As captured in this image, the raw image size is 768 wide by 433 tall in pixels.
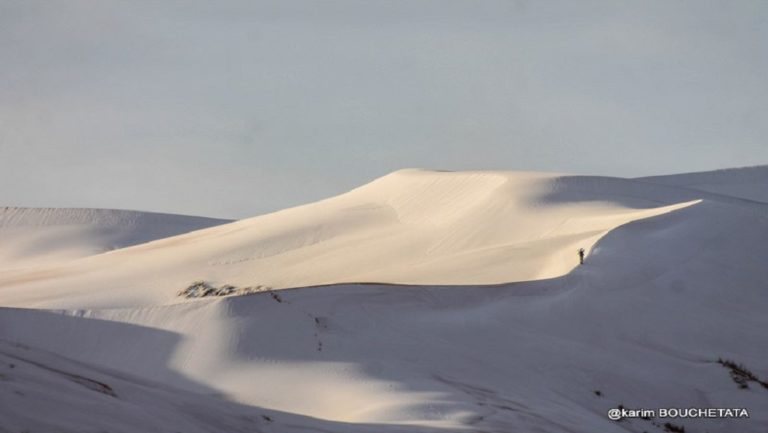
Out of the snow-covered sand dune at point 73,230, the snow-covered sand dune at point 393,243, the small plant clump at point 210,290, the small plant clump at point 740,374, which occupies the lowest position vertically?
the small plant clump at point 740,374

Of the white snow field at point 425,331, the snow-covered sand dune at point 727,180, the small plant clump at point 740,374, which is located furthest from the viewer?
the snow-covered sand dune at point 727,180

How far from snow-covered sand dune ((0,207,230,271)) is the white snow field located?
14535 mm

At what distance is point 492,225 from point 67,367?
61.5 feet

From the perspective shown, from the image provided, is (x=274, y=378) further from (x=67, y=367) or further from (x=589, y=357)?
(x=67, y=367)

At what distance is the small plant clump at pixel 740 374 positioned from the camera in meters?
17.6

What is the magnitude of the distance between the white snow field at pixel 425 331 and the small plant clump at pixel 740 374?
11 cm

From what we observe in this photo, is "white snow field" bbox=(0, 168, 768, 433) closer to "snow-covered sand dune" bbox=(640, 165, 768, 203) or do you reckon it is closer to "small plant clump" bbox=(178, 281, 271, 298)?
"small plant clump" bbox=(178, 281, 271, 298)

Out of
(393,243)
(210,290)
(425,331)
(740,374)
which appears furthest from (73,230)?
(740,374)

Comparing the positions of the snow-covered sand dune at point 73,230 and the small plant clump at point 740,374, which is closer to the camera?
the small plant clump at point 740,374

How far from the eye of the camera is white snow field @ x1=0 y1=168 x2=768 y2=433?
38.2 feet

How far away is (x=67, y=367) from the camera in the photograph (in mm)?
10742

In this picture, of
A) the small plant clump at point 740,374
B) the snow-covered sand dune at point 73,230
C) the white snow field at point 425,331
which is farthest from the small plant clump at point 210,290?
the snow-covered sand dune at point 73,230

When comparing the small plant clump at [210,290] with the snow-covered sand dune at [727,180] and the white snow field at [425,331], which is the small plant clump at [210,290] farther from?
the snow-covered sand dune at [727,180]

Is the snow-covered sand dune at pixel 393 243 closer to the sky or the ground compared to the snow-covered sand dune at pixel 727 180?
closer to the ground
